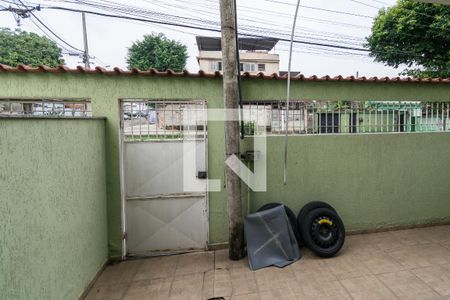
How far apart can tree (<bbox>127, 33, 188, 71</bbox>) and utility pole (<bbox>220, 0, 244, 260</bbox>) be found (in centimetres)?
2434

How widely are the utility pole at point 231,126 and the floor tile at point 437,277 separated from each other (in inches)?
88.1

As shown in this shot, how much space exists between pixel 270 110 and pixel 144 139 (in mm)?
1965

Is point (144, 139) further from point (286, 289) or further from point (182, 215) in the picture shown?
point (286, 289)

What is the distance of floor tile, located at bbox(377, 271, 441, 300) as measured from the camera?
278cm

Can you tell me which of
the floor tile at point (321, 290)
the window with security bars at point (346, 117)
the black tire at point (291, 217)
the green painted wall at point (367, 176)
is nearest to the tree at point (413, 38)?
the window with security bars at point (346, 117)

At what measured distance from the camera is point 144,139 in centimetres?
377

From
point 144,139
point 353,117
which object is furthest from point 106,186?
point 353,117

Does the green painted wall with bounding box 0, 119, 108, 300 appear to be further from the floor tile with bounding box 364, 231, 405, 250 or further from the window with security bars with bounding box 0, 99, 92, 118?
the floor tile with bounding box 364, 231, 405, 250

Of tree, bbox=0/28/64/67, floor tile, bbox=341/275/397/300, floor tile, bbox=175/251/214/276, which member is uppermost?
tree, bbox=0/28/64/67

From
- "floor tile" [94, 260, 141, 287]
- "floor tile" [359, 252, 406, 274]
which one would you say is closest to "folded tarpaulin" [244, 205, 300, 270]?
"floor tile" [359, 252, 406, 274]

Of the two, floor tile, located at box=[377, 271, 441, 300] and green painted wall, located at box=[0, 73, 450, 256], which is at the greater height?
green painted wall, located at box=[0, 73, 450, 256]

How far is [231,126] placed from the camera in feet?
11.5

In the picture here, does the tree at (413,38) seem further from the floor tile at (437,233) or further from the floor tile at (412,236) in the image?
the floor tile at (412,236)

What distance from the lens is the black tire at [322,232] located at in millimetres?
3613
